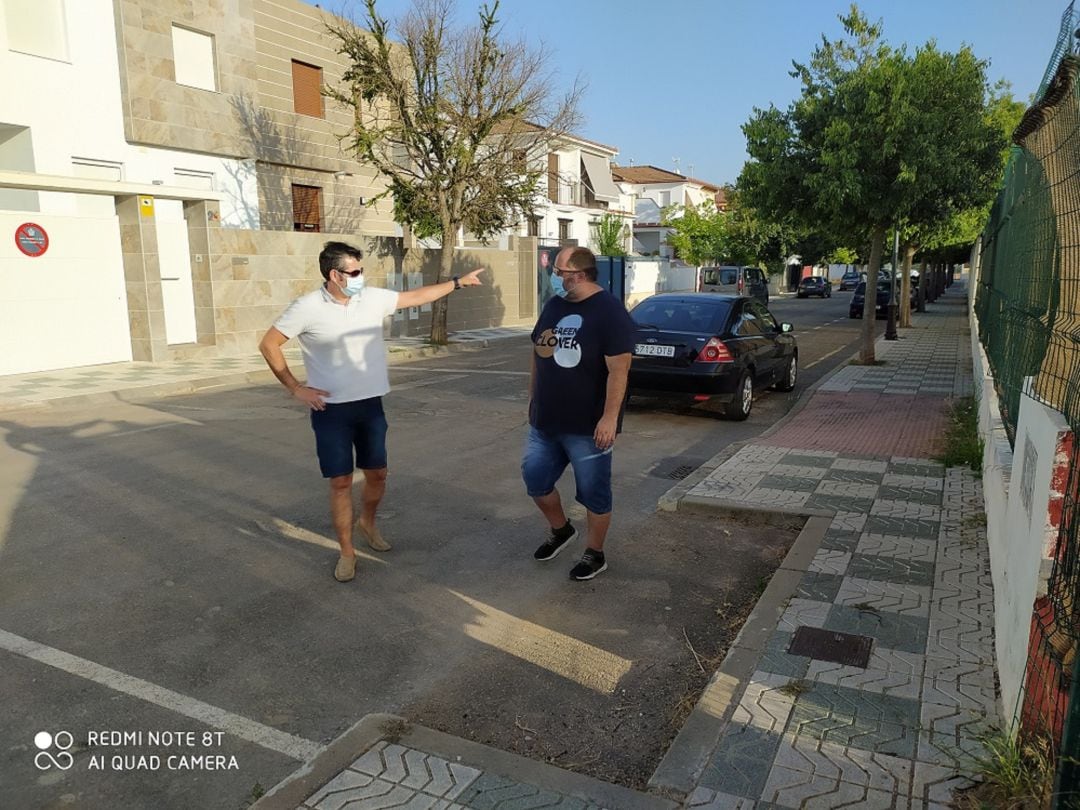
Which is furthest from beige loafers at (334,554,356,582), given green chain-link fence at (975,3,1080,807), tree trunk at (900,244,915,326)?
tree trunk at (900,244,915,326)

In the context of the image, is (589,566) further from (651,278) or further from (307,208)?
(651,278)

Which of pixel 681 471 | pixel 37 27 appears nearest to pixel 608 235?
pixel 37 27

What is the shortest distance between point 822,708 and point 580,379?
6.68ft

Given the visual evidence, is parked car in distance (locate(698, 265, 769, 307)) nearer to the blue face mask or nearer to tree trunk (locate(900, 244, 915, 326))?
tree trunk (locate(900, 244, 915, 326))

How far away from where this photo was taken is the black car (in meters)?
9.50

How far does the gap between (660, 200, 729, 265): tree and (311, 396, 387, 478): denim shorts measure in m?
50.6

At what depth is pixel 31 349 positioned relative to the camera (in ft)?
42.1

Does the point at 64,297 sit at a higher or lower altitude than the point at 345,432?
higher

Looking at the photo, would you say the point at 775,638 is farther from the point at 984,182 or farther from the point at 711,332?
the point at 984,182

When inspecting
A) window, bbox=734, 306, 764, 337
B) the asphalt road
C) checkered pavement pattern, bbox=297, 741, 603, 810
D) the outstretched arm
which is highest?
the outstretched arm

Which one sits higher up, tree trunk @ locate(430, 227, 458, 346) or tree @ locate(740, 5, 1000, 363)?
tree @ locate(740, 5, 1000, 363)

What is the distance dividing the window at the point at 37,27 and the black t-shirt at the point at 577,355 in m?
15.6

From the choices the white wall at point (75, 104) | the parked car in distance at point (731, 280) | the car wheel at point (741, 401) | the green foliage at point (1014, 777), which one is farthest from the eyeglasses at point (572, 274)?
the parked car in distance at point (731, 280)

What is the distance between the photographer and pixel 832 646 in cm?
374
